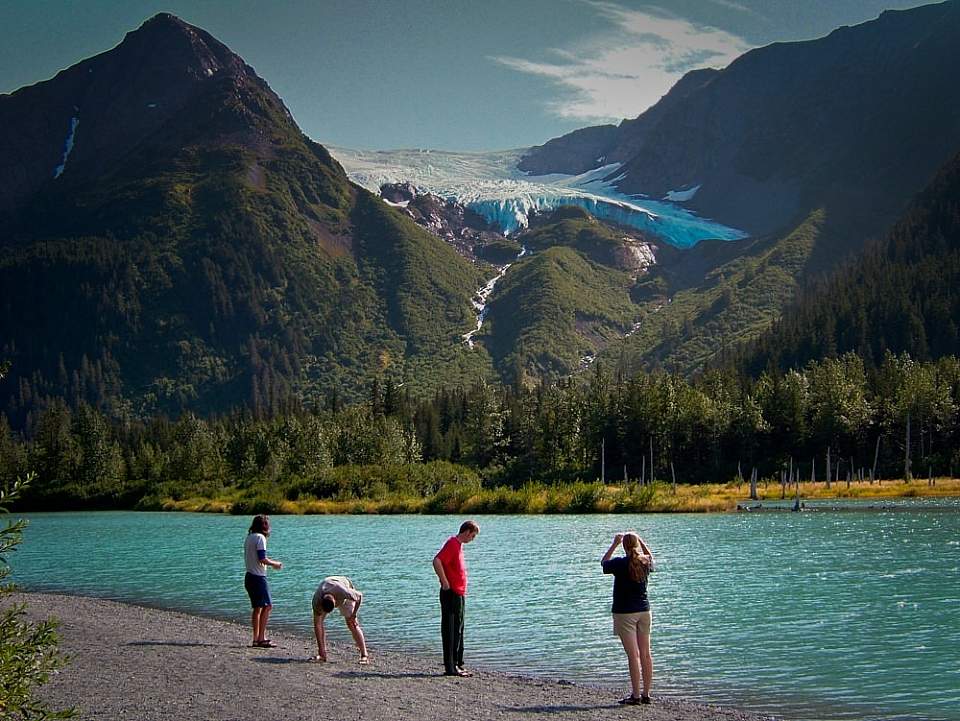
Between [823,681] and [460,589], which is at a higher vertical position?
[460,589]

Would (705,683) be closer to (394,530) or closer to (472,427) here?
(394,530)

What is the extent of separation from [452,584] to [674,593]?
59.4 feet

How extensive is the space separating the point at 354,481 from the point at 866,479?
6217 centimetres

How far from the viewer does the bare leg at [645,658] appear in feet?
62.6

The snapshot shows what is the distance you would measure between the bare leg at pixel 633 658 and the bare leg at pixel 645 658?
11 centimetres

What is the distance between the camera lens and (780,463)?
130 meters

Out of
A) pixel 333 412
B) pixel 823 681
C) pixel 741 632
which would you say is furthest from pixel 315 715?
pixel 333 412

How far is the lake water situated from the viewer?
22.8 metres

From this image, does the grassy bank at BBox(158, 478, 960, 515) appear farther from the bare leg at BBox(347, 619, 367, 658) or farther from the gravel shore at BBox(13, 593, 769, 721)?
the bare leg at BBox(347, 619, 367, 658)

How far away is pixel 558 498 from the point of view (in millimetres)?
95750

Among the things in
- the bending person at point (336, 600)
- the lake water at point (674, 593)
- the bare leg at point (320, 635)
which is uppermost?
the bending person at point (336, 600)

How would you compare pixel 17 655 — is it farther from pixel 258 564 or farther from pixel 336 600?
pixel 258 564

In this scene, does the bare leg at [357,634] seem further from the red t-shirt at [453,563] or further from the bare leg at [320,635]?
the red t-shirt at [453,563]

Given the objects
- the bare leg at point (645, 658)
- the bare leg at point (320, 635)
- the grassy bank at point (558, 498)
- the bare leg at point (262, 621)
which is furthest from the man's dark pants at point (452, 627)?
the grassy bank at point (558, 498)
